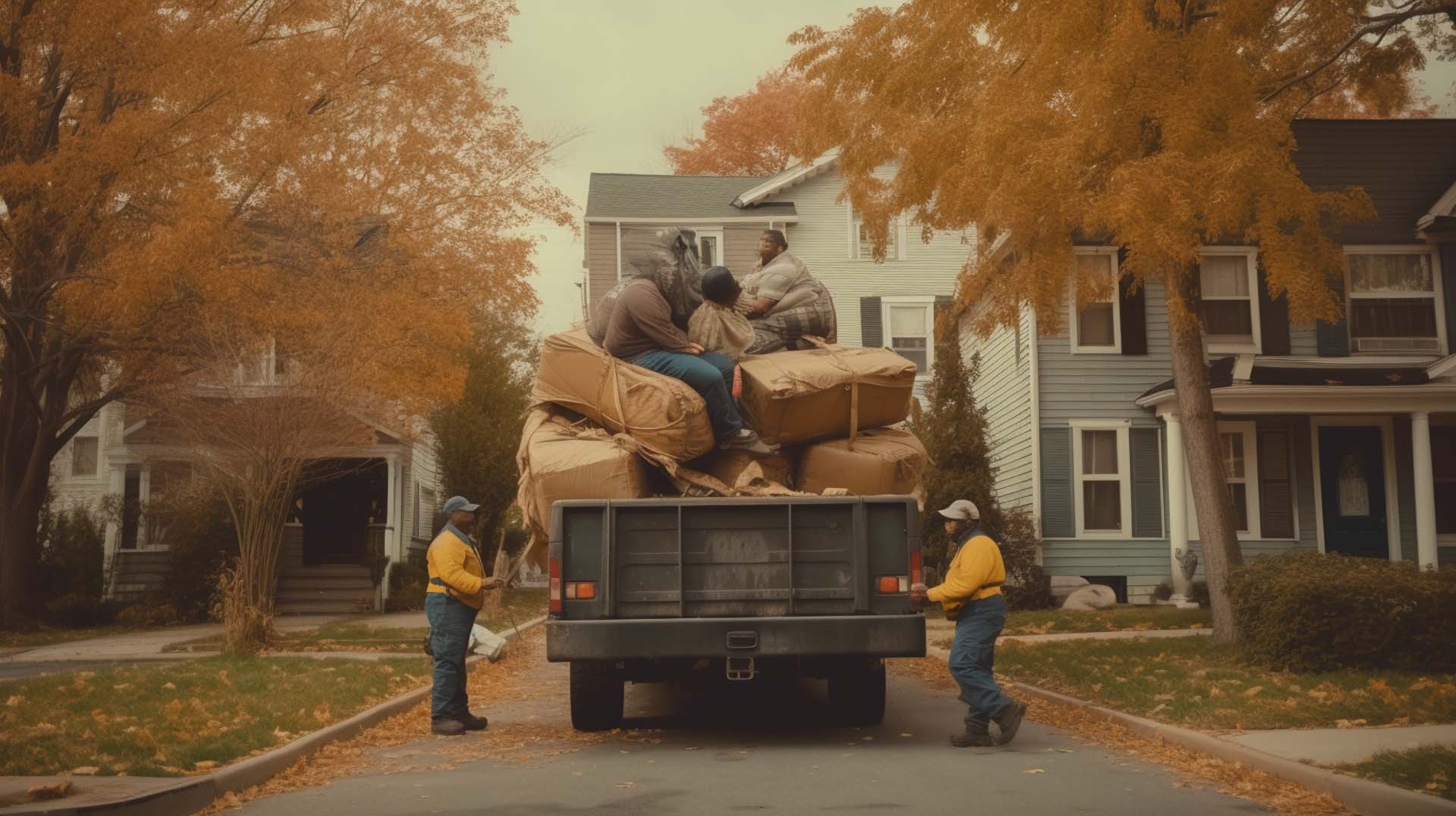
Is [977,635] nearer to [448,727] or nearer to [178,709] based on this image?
[448,727]

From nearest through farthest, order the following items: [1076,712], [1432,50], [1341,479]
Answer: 1. [1076,712]
2. [1432,50]
3. [1341,479]

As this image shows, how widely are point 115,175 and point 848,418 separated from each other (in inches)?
542

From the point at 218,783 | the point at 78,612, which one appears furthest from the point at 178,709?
the point at 78,612

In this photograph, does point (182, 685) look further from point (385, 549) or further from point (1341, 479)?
point (1341, 479)

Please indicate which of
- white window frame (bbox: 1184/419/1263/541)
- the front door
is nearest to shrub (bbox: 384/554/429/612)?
white window frame (bbox: 1184/419/1263/541)

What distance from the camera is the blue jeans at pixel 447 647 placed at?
998 cm

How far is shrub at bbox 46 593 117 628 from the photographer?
23.0 meters

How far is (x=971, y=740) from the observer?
9086 mm

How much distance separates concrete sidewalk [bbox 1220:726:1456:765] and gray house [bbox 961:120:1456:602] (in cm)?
1361

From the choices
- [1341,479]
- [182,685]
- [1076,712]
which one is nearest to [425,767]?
[182,685]

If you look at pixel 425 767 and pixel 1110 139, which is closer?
pixel 425 767

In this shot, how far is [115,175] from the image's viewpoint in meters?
19.2

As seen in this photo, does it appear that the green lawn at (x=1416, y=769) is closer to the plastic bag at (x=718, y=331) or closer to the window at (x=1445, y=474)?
the plastic bag at (x=718, y=331)

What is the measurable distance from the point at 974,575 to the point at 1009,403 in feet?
54.5
